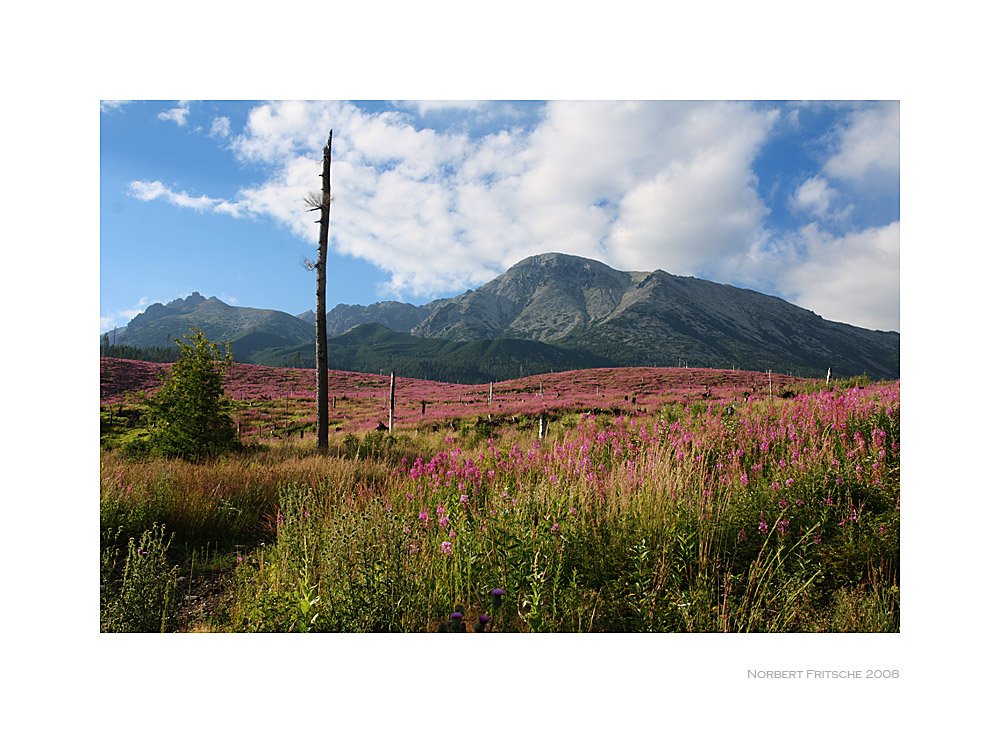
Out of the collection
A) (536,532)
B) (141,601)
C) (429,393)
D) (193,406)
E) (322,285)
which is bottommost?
(141,601)

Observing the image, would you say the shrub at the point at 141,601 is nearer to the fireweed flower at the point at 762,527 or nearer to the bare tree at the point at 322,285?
the bare tree at the point at 322,285

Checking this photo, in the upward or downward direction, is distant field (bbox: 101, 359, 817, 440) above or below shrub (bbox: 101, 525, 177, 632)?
above

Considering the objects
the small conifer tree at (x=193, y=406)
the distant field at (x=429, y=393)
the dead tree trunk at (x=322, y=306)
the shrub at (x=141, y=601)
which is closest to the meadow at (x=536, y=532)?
the shrub at (x=141, y=601)

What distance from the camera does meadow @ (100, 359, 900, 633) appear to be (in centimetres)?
269

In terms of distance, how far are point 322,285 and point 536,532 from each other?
19.2 feet

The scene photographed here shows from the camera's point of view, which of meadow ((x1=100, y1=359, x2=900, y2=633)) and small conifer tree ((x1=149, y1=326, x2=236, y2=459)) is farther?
small conifer tree ((x1=149, y1=326, x2=236, y2=459))

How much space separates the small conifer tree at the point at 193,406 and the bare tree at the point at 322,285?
57.1 inches

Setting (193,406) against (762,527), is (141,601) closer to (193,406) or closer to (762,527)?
(193,406)

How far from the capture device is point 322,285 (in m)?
7.28

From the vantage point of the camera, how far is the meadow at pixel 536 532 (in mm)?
2686

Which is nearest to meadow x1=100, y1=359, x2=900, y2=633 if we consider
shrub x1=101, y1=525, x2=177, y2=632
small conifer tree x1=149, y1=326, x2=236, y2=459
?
shrub x1=101, y1=525, x2=177, y2=632

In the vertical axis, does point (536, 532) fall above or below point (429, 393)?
above

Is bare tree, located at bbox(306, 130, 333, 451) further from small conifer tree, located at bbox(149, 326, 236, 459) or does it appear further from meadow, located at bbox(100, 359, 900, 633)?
meadow, located at bbox(100, 359, 900, 633)

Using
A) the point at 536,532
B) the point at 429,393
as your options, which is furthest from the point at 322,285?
the point at 429,393
